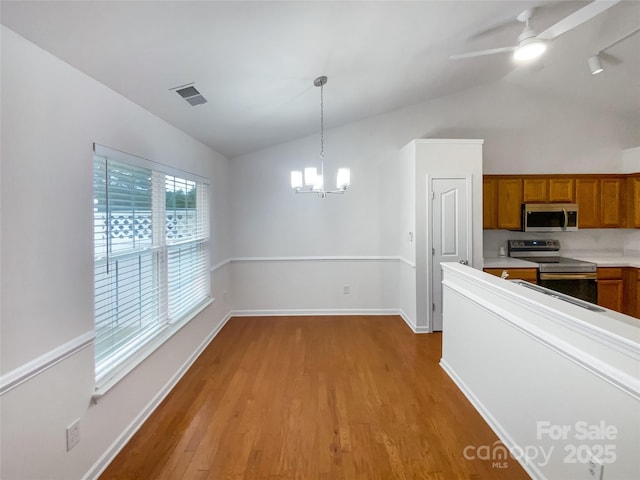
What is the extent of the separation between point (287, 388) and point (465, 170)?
3.25 m

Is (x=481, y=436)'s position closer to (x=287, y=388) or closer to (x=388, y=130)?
(x=287, y=388)

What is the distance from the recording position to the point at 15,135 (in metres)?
1.34

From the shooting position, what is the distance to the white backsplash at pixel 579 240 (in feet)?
15.0

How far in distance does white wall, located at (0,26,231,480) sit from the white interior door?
336cm

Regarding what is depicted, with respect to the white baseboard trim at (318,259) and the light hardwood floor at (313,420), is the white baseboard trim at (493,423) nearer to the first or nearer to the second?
the light hardwood floor at (313,420)

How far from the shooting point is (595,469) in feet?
4.52

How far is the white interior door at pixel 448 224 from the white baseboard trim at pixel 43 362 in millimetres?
3578

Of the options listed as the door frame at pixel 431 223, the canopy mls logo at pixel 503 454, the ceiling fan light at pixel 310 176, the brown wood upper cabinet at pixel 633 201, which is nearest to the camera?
the canopy mls logo at pixel 503 454

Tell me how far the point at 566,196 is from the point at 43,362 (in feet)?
18.8

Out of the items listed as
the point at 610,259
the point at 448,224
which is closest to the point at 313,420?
the point at 448,224

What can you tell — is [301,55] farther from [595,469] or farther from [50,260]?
[595,469]

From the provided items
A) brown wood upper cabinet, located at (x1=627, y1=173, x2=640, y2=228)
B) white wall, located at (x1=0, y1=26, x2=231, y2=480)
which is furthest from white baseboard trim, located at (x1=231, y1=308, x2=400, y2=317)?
brown wood upper cabinet, located at (x1=627, y1=173, x2=640, y2=228)

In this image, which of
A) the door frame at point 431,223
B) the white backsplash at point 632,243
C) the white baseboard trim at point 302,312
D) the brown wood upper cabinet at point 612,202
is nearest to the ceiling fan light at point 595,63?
the door frame at point 431,223

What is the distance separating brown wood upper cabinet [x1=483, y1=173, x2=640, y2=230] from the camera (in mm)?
4352
